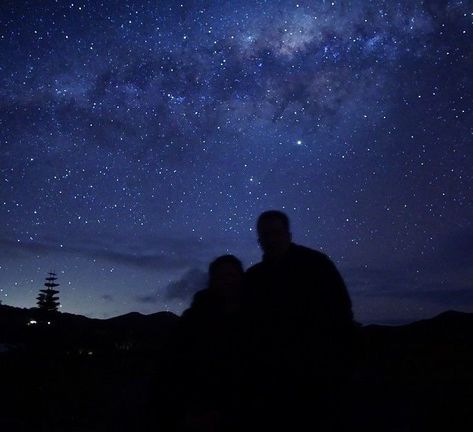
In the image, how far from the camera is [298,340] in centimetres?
243

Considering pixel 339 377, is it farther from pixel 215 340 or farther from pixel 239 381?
pixel 215 340

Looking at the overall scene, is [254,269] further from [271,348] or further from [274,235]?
[271,348]

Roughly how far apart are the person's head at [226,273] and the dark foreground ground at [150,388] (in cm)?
45

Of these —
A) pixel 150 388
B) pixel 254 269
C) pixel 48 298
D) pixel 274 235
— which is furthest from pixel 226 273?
pixel 48 298

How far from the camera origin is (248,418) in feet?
7.95

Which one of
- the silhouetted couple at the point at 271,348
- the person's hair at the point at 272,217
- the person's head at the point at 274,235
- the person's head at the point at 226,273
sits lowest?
the silhouetted couple at the point at 271,348

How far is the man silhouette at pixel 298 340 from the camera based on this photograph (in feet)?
7.78

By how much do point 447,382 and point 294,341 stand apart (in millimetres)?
6010

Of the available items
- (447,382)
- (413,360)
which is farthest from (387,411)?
(413,360)

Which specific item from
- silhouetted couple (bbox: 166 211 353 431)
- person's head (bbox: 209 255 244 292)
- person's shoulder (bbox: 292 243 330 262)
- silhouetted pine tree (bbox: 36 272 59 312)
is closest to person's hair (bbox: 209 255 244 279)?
person's head (bbox: 209 255 244 292)

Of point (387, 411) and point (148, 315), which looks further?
point (148, 315)

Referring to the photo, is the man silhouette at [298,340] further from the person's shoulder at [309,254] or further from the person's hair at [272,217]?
the person's hair at [272,217]

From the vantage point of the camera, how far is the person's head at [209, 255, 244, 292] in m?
2.85

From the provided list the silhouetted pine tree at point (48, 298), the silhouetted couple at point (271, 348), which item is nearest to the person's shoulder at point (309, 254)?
the silhouetted couple at point (271, 348)
